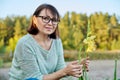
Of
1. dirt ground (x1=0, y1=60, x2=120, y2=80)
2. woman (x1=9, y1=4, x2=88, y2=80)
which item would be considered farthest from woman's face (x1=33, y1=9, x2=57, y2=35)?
dirt ground (x1=0, y1=60, x2=120, y2=80)

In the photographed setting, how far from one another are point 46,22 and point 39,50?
4.6 inches

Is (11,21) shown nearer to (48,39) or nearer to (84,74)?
(48,39)

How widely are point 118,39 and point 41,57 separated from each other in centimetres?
146

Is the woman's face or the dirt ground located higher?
the woman's face

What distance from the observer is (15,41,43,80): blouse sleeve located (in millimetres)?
1190

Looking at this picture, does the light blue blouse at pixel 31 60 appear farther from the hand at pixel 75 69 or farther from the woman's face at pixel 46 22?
the hand at pixel 75 69

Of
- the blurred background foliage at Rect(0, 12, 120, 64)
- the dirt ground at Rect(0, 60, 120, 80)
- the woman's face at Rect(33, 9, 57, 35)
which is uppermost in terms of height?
the woman's face at Rect(33, 9, 57, 35)

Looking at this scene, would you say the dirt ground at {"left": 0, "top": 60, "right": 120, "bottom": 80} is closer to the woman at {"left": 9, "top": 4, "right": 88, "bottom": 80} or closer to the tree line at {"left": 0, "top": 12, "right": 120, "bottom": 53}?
the tree line at {"left": 0, "top": 12, "right": 120, "bottom": 53}

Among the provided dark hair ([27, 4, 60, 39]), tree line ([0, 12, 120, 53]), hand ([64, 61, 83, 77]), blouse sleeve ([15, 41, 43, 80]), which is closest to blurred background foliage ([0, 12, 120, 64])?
tree line ([0, 12, 120, 53])

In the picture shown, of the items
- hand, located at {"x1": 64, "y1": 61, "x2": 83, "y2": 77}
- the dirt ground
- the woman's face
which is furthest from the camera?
the dirt ground

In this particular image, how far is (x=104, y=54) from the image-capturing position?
2631 millimetres

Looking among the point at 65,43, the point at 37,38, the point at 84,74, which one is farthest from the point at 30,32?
the point at 65,43

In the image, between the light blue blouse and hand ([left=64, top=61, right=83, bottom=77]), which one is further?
the light blue blouse

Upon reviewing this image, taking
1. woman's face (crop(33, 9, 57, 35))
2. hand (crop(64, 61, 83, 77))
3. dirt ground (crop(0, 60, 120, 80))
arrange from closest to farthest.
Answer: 1. hand (crop(64, 61, 83, 77))
2. woman's face (crop(33, 9, 57, 35))
3. dirt ground (crop(0, 60, 120, 80))
